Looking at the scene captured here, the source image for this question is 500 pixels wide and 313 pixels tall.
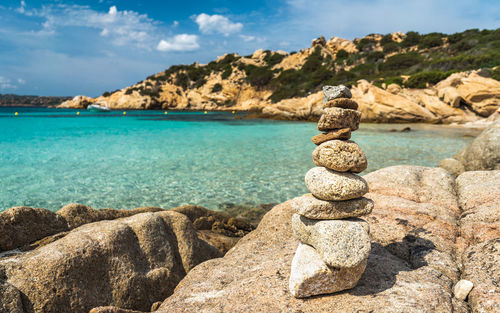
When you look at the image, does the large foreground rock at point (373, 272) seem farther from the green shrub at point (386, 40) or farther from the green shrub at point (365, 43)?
the green shrub at point (386, 40)

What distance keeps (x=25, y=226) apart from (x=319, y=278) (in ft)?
20.0

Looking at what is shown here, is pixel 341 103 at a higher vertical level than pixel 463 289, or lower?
higher

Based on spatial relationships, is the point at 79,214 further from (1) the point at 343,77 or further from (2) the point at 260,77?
(2) the point at 260,77

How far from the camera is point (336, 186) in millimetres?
4074

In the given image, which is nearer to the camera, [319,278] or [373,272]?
[319,278]

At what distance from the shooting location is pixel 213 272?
5.01 meters

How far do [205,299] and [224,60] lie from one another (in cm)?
12407

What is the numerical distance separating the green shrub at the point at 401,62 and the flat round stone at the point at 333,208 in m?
75.6

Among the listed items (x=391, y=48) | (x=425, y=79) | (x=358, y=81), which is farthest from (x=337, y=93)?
(x=391, y=48)

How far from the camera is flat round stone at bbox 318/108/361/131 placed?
4199 millimetres

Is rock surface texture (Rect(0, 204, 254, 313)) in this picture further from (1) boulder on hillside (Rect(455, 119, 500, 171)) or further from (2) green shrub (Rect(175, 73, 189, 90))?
(2) green shrub (Rect(175, 73, 189, 90))

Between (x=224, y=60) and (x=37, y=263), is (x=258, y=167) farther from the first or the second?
(x=224, y=60)

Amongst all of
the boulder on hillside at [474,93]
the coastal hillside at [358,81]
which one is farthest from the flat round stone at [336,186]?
the boulder on hillside at [474,93]

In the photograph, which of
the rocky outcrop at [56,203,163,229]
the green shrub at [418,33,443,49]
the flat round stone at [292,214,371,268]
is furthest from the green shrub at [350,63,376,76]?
the flat round stone at [292,214,371,268]
